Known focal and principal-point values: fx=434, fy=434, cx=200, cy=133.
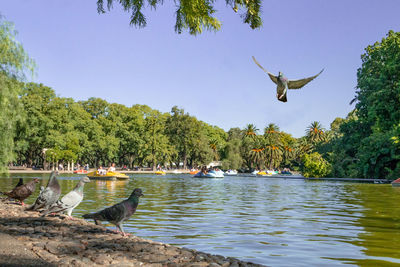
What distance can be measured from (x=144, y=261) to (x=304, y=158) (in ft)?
183

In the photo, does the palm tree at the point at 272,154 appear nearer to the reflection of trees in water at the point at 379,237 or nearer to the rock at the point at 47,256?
the reflection of trees in water at the point at 379,237

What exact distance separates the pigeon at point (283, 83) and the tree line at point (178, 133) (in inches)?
648

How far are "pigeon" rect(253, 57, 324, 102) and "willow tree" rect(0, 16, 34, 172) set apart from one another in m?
16.3

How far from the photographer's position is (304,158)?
2347 inches

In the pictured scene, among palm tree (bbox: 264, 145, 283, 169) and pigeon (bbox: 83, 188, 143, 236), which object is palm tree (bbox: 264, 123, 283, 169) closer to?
palm tree (bbox: 264, 145, 283, 169)

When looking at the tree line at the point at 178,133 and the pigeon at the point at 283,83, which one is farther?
the tree line at the point at 178,133

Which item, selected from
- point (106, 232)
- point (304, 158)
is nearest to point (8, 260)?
point (106, 232)

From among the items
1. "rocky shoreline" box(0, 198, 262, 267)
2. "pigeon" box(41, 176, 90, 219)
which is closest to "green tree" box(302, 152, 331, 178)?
"pigeon" box(41, 176, 90, 219)

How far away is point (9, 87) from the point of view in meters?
20.7

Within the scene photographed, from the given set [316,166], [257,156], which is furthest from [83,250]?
[257,156]

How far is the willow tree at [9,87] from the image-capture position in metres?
19.9

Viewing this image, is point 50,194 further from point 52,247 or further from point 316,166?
point 316,166

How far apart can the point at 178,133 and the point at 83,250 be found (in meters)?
90.9

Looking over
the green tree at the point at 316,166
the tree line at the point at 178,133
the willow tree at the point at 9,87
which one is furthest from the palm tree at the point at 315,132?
the willow tree at the point at 9,87
